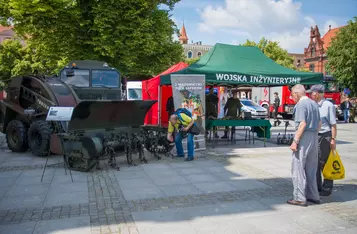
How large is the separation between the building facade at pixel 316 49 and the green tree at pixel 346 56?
112 ft

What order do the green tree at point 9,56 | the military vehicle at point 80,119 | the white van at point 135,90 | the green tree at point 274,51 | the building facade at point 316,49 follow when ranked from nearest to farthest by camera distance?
the military vehicle at point 80,119 → the white van at point 135,90 → the green tree at point 9,56 → the green tree at point 274,51 → the building facade at point 316,49

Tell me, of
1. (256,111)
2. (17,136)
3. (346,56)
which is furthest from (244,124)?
(346,56)

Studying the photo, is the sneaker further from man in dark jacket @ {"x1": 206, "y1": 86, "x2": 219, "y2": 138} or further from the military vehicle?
man in dark jacket @ {"x1": 206, "y1": 86, "x2": 219, "y2": 138}

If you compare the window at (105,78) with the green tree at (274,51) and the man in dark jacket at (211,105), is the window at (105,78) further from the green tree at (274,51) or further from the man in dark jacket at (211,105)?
the green tree at (274,51)

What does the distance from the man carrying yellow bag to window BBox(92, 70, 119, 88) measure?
635 cm

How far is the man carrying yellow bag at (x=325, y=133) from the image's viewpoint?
17.7 ft

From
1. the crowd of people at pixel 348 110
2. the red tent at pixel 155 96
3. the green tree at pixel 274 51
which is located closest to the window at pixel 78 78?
the red tent at pixel 155 96

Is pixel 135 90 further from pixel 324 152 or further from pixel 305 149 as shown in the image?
pixel 305 149

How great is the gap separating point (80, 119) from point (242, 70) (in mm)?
5704

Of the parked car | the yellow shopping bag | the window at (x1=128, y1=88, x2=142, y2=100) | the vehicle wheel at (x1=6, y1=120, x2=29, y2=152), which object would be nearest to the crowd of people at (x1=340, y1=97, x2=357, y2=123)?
the parked car

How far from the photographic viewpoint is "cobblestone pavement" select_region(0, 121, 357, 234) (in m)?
4.25

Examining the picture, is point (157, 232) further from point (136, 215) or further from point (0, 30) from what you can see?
point (0, 30)

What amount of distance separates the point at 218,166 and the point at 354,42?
27936 mm

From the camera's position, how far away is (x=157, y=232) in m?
4.05
